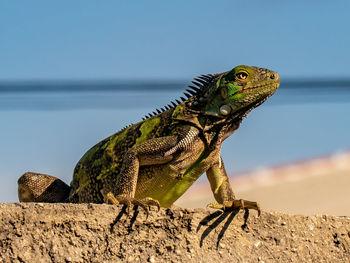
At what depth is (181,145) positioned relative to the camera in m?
7.51

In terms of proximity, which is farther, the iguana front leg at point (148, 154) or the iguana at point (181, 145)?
the iguana at point (181, 145)

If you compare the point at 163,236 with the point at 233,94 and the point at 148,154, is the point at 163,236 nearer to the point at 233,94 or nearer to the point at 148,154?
the point at 148,154

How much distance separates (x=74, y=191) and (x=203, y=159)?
185cm

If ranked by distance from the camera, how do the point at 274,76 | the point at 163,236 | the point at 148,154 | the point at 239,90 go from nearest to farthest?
the point at 163,236
the point at 148,154
the point at 239,90
the point at 274,76

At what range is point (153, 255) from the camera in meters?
5.78

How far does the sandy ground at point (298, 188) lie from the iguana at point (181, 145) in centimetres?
1038

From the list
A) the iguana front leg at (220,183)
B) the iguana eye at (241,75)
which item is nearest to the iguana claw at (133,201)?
the iguana front leg at (220,183)

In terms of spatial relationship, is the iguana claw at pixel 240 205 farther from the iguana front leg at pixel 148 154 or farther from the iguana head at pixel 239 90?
the iguana head at pixel 239 90

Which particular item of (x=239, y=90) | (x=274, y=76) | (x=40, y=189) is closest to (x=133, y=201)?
(x=239, y=90)

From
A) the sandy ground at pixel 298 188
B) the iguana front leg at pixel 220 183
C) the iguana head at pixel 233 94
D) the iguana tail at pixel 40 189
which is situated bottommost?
the sandy ground at pixel 298 188

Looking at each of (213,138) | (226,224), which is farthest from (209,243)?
(213,138)

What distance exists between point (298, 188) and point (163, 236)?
15.9 meters

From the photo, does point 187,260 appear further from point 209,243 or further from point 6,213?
point 6,213

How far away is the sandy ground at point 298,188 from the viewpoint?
1933cm
